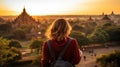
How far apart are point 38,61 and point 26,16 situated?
121 feet

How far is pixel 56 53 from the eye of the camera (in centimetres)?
320

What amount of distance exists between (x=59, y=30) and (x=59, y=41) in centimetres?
12

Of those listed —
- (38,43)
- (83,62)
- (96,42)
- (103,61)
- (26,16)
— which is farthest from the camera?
(26,16)

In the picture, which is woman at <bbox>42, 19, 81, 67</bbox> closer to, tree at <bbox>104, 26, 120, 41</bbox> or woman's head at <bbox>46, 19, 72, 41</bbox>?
woman's head at <bbox>46, 19, 72, 41</bbox>

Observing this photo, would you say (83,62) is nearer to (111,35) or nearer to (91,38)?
(91,38)

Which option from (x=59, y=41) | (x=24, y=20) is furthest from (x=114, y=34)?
(x=59, y=41)

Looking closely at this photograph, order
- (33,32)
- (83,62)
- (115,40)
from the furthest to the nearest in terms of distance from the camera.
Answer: (33,32), (115,40), (83,62)

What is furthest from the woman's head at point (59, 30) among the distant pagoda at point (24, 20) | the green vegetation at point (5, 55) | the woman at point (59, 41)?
the distant pagoda at point (24, 20)

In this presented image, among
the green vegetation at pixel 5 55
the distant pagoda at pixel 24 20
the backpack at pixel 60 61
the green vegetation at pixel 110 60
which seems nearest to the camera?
the backpack at pixel 60 61

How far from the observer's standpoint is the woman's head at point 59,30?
10.4ft

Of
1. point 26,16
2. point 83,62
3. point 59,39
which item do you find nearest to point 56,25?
point 59,39

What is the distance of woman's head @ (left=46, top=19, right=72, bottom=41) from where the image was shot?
3.16 m

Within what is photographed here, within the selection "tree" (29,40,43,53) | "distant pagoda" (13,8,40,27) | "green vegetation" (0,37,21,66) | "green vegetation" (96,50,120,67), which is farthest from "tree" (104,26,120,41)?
"distant pagoda" (13,8,40,27)

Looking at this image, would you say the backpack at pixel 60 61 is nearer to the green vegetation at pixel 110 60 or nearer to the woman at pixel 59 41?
the woman at pixel 59 41
